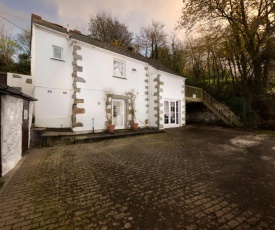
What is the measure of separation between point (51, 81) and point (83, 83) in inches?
68.4

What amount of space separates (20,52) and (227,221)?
25.5 meters

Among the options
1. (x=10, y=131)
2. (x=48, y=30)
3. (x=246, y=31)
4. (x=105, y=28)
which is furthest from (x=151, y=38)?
(x=10, y=131)

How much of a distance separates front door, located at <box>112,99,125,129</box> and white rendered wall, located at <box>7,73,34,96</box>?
5.07 meters

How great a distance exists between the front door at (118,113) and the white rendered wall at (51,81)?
→ 3.05 m

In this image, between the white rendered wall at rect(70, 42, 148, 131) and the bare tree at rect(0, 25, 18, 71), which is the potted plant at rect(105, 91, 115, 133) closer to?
the white rendered wall at rect(70, 42, 148, 131)

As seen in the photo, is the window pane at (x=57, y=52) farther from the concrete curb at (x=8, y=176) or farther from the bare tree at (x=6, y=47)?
the bare tree at (x=6, y=47)

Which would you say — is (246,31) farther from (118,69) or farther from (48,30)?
(48,30)

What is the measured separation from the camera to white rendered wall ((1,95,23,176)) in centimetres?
446

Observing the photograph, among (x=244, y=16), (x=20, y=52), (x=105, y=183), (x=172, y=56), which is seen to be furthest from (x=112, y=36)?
(x=105, y=183)

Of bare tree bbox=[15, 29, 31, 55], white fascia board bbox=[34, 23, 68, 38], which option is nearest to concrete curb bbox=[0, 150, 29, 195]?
white fascia board bbox=[34, 23, 68, 38]

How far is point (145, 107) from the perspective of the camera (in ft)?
46.3

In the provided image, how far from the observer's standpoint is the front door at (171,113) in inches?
580

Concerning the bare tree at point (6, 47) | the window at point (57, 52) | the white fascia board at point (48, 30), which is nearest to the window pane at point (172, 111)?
the window at point (57, 52)

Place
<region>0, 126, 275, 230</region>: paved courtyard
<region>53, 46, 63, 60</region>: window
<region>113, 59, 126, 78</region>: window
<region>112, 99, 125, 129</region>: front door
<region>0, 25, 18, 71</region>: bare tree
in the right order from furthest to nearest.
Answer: <region>0, 25, 18, 71</region>: bare tree < <region>113, 59, 126, 78</region>: window < <region>112, 99, 125, 129</region>: front door < <region>53, 46, 63, 60</region>: window < <region>0, 126, 275, 230</region>: paved courtyard
